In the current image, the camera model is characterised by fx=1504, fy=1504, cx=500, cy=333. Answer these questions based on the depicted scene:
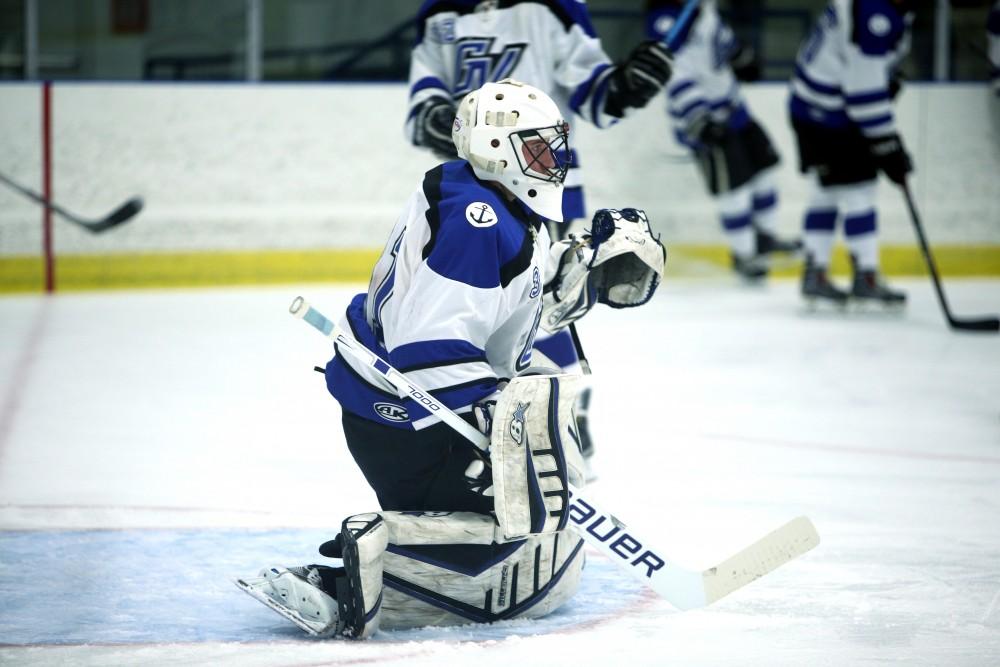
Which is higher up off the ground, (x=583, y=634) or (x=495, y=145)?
(x=495, y=145)

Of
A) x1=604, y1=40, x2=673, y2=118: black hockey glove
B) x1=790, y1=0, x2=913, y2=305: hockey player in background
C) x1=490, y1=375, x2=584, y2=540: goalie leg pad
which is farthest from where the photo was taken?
x1=790, y1=0, x2=913, y2=305: hockey player in background

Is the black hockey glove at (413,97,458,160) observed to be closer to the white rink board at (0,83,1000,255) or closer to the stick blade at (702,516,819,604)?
the stick blade at (702,516,819,604)

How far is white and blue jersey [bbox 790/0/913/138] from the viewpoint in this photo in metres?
5.57

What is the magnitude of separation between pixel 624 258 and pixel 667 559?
514 millimetres

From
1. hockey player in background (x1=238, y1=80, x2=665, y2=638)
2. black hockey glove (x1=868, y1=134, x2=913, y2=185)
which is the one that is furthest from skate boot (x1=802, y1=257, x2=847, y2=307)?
hockey player in background (x1=238, y1=80, x2=665, y2=638)

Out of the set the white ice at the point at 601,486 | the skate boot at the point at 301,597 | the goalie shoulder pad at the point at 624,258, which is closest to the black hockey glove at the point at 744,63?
the white ice at the point at 601,486

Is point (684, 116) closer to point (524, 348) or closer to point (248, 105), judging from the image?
point (248, 105)

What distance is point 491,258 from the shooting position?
2.06m

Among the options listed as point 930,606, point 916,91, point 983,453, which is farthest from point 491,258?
point 916,91

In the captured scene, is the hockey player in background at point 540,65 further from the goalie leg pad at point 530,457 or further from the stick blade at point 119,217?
the stick blade at point 119,217

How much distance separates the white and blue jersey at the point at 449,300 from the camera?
80.4 inches

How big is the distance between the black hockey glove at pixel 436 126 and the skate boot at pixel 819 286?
2876mm

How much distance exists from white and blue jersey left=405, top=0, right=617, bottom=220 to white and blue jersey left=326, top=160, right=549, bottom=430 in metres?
1.16

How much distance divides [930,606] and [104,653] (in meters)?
1.21
